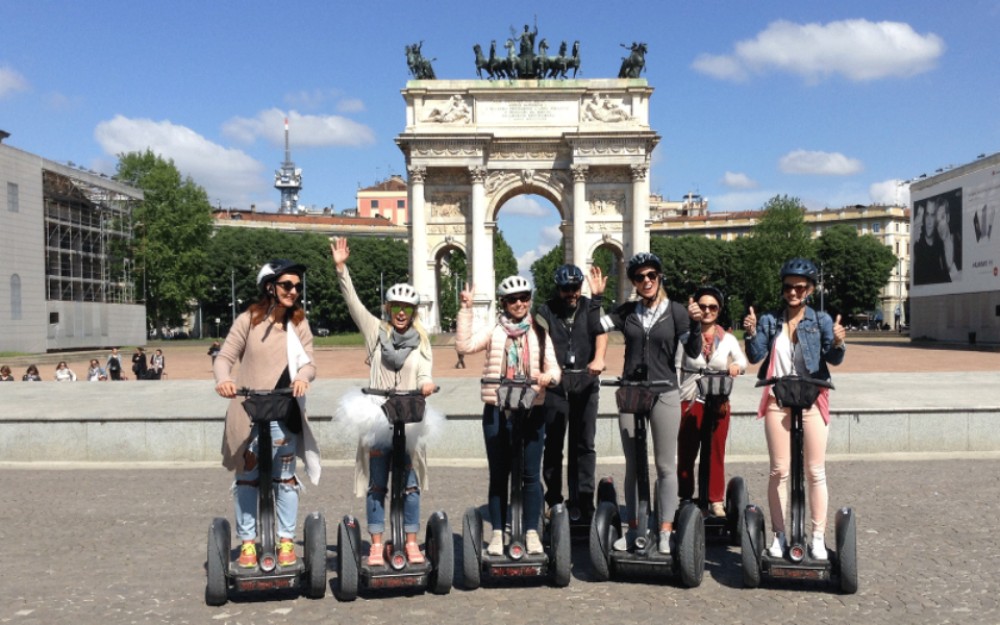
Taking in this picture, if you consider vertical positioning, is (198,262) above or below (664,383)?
above

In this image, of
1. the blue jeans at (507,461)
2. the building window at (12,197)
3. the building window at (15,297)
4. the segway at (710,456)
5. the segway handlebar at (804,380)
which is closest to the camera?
the segway handlebar at (804,380)

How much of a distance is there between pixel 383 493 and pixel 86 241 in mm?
57446

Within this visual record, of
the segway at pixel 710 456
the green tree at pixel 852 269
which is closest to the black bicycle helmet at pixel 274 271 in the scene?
the segway at pixel 710 456

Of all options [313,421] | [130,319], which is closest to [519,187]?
[130,319]

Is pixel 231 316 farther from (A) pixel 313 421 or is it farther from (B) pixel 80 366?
(A) pixel 313 421

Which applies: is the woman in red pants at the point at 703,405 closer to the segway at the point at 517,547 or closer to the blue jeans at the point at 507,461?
the blue jeans at the point at 507,461

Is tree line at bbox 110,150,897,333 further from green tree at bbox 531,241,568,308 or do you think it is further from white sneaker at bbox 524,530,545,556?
white sneaker at bbox 524,530,545,556

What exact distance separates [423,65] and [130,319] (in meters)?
26.2

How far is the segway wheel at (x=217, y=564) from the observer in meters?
5.90

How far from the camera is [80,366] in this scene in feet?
131

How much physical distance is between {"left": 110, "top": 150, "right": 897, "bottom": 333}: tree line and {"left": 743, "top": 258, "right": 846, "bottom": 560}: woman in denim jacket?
211 ft

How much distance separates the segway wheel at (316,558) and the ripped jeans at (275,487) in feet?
0.46

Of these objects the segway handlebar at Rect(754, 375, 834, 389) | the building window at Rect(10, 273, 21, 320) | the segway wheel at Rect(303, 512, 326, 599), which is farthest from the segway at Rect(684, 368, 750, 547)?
the building window at Rect(10, 273, 21, 320)

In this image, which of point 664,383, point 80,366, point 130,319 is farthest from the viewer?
point 130,319
